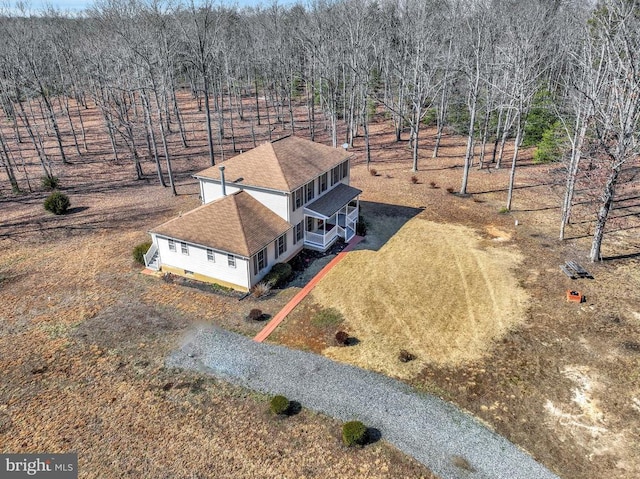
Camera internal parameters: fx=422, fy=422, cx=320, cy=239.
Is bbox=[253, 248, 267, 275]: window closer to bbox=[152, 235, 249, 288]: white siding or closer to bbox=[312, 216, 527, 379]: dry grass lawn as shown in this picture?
bbox=[152, 235, 249, 288]: white siding

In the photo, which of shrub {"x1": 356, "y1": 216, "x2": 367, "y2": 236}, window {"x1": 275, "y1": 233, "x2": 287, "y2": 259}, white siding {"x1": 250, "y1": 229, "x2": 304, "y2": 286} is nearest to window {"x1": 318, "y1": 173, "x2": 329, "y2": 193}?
shrub {"x1": 356, "y1": 216, "x2": 367, "y2": 236}

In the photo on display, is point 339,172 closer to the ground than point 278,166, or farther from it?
closer to the ground

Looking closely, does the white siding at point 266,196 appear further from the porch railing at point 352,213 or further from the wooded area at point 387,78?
the wooded area at point 387,78

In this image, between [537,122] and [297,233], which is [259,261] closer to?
[297,233]

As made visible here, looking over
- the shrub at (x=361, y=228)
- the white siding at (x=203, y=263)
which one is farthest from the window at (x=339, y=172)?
the white siding at (x=203, y=263)

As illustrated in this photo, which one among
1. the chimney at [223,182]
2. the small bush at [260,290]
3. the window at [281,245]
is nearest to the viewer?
the small bush at [260,290]

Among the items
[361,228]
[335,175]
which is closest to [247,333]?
[361,228]
